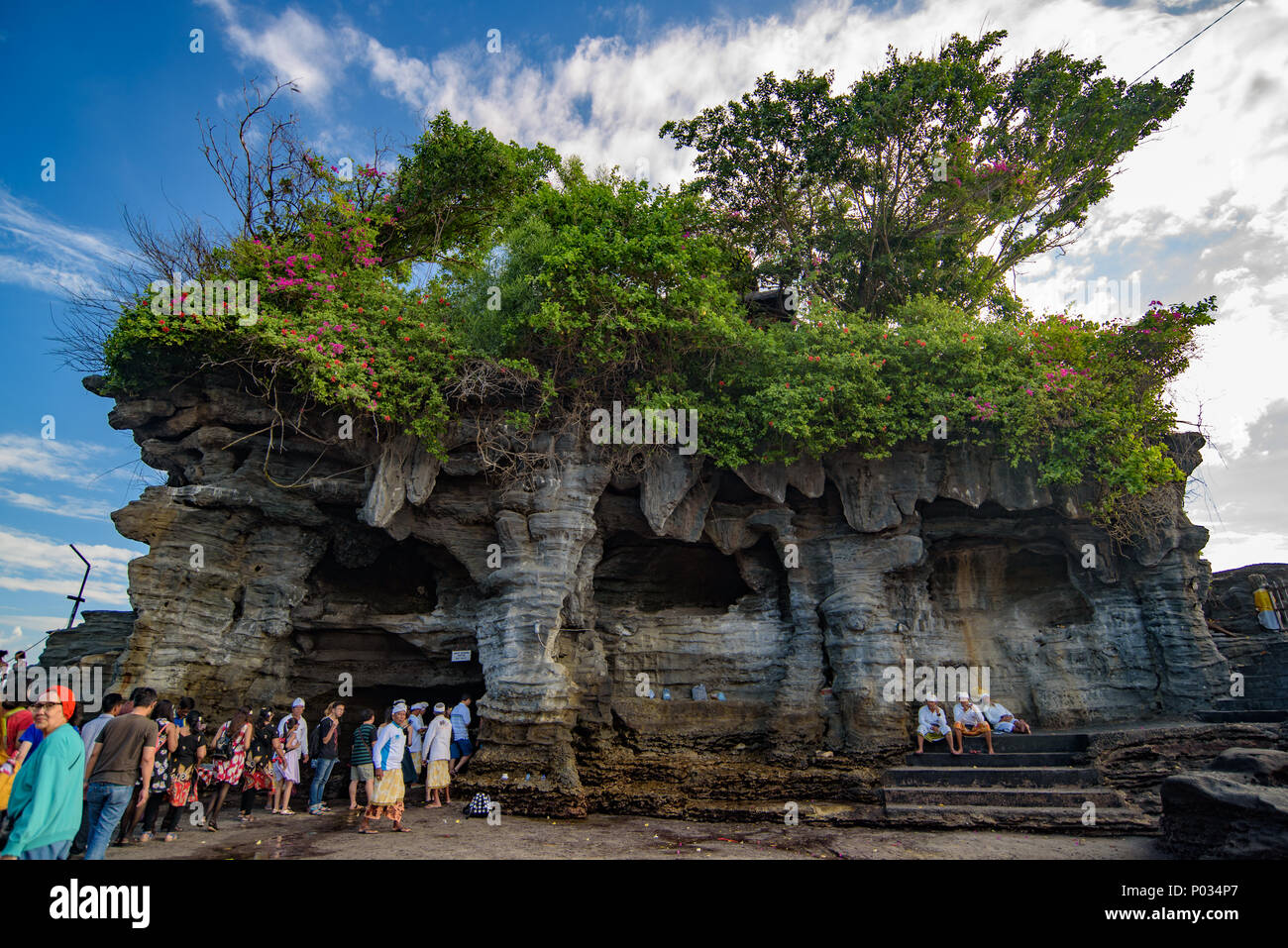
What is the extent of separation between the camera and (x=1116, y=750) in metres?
10.6

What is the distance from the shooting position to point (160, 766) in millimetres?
8000

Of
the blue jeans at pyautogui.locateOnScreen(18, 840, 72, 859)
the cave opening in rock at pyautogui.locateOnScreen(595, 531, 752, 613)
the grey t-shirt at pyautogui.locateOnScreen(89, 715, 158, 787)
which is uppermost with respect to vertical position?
the cave opening in rock at pyautogui.locateOnScreen(595, 531, 752, 613)

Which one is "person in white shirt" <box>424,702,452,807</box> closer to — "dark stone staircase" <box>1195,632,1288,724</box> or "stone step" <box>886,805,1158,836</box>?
"stone step" <box>886,805,1158,836</box>

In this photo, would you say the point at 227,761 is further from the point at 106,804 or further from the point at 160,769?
the point at 106,804

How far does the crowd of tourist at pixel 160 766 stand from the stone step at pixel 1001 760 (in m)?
7.70

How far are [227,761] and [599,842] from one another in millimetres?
5224

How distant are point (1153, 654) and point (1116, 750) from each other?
4.09m

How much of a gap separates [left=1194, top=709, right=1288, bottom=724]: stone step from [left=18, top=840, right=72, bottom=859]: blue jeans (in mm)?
14907

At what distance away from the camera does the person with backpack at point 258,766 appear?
9.84 meters

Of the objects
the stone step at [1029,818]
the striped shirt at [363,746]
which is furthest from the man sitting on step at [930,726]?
the striped shirt at [363,746]

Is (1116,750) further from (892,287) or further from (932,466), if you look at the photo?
(892,287)

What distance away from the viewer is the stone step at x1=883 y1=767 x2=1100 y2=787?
9.65m

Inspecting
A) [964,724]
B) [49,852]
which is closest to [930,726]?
[964,724]

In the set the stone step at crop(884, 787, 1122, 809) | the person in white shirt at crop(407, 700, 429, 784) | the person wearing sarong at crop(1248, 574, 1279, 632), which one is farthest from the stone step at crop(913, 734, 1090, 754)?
the person in white shirt at crop(407, 700, 429, 784)
